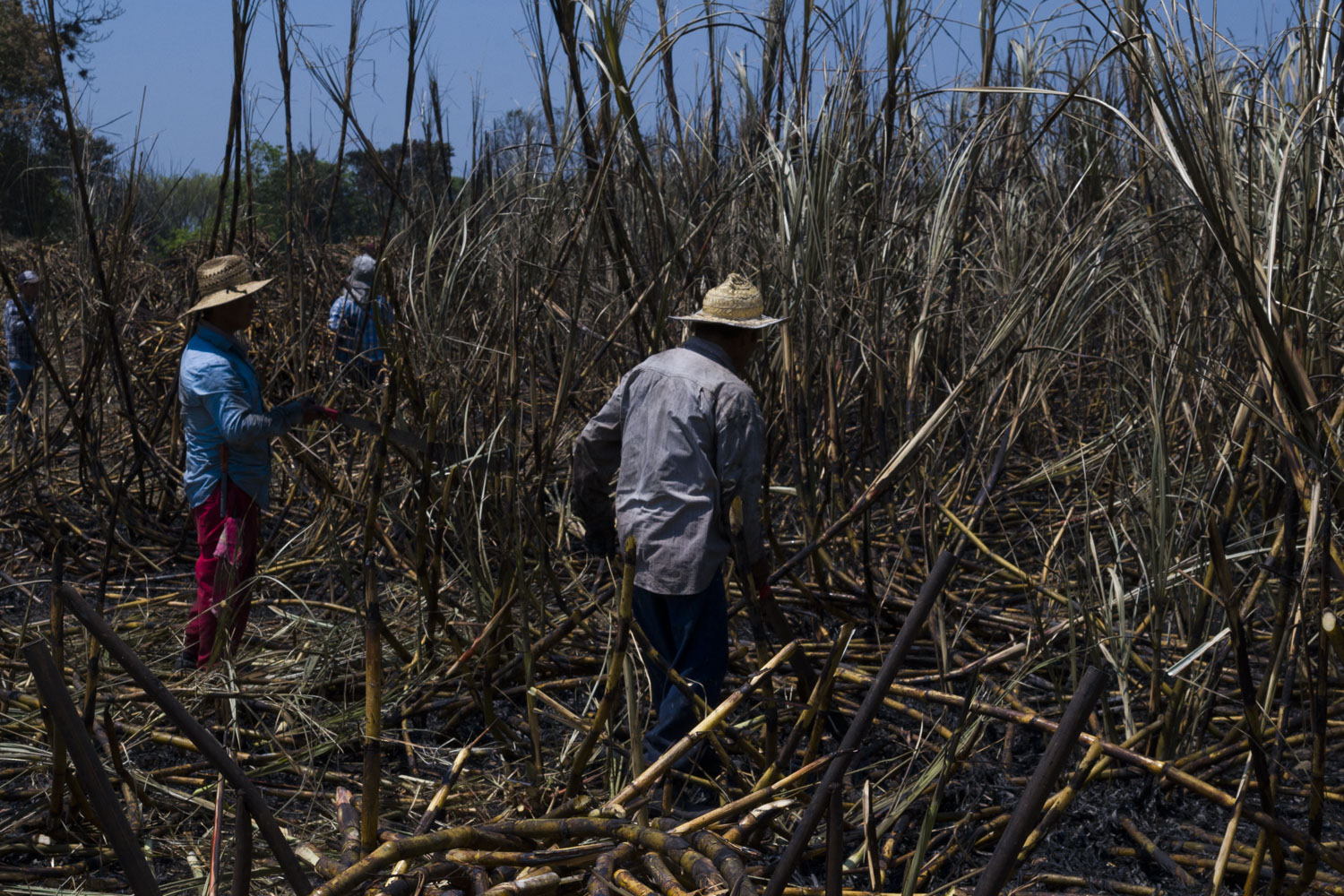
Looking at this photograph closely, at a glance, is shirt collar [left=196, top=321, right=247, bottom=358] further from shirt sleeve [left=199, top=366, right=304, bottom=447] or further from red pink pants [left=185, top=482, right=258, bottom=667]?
red pink pants [left=185, top=482, right=258, bottom=667]

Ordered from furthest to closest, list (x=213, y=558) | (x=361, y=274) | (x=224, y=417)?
(x=361, y=274) < (x=213, y=558) < (x=224, y=417)

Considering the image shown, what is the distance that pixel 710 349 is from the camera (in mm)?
2773

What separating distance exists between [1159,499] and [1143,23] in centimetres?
108

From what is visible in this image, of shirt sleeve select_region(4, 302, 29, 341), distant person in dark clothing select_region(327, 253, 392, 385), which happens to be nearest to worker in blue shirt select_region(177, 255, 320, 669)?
distant person in dark clothing select_region(327, 253, 392, 385)

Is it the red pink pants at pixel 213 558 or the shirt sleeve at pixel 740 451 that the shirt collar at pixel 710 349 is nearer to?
the shirt sleeve at pixel 740 451

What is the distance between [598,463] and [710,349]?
0.46 m

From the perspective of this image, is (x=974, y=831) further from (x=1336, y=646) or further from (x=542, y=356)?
(x=542, y=356)

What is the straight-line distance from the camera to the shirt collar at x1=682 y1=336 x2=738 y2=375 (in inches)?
109

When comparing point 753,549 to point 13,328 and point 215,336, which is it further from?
point 13,328

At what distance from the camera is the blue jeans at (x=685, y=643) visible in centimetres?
271

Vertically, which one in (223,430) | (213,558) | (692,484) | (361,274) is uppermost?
(361,274)

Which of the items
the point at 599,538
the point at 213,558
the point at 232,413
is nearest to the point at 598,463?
the point at 599,538

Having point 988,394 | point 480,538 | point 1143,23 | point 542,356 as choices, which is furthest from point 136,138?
point 1143,23

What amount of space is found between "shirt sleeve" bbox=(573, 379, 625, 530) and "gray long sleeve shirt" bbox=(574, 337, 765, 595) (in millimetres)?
157
